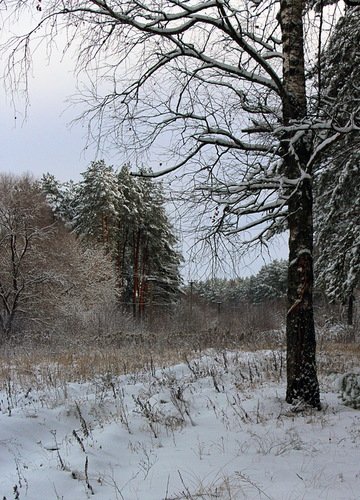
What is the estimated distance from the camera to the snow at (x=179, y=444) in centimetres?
348

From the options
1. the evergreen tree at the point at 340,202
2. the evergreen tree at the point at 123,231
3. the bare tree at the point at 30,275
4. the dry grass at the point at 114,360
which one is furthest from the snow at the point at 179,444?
the evergreen tree at the point at 123,231

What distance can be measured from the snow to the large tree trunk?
425 millimetres

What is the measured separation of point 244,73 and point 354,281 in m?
6.22

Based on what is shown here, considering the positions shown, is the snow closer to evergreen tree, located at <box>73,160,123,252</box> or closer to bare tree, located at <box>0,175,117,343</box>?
bare tree, located at <box>0,175,117,343</box>

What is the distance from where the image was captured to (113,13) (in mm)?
4898

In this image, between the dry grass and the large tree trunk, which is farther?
the dry grass

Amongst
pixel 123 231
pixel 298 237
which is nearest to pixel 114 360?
pixel 298 237

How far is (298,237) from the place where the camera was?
5609mm

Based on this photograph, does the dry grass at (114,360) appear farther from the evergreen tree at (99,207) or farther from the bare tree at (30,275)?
the evergreen tree at (99,207)

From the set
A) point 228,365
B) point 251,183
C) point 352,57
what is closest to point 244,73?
point 251,183

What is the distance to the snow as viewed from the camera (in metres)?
3.48

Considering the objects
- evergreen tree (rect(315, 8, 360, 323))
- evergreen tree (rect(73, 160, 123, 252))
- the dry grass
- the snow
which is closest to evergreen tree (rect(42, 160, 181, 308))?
evergreen tree (rect(73, 160, 123, 252))

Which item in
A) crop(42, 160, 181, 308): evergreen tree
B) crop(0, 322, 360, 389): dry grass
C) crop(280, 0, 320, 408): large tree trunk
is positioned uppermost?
crop(42, 160, 181, 308): evergreen tree

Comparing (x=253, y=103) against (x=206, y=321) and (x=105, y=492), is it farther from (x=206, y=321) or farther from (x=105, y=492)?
(x=206, y=321)
